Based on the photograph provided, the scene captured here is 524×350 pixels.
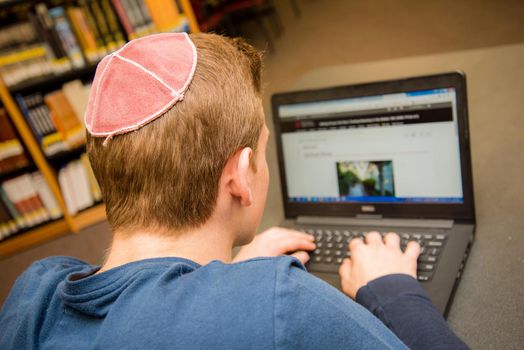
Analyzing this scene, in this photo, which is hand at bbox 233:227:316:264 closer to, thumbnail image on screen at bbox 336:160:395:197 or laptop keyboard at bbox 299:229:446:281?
laptop keyboard at bbox 299:229:446:281

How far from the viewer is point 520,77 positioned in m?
1.37

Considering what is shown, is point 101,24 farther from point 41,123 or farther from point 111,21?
point 41,123

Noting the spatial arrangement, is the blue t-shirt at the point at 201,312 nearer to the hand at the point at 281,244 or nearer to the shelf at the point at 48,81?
the hand at the point at 281,244

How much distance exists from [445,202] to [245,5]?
3888mm

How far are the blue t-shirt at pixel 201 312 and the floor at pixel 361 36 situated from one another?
1.95 metres

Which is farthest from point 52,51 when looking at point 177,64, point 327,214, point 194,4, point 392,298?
point 392,298

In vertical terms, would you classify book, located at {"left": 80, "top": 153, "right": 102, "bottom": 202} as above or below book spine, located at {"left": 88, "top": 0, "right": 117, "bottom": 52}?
below

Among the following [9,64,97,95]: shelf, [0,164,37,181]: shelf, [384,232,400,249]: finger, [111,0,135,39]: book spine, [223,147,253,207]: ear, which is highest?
[111,0,135,39]: book spine

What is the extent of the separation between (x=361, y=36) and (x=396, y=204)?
3.47m

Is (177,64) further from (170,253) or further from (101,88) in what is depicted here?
(170,253)

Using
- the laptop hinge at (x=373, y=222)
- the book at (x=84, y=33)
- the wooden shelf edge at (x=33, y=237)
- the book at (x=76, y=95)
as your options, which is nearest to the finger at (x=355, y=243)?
the laptop hinge at (x=373, y=222)

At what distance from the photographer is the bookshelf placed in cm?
264

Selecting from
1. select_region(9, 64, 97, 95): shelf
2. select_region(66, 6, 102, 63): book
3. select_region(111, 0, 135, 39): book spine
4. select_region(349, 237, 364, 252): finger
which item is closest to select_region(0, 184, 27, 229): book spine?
select_region(9, 64, 97, 95): shelf

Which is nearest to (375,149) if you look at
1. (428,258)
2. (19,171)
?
(428,258)
